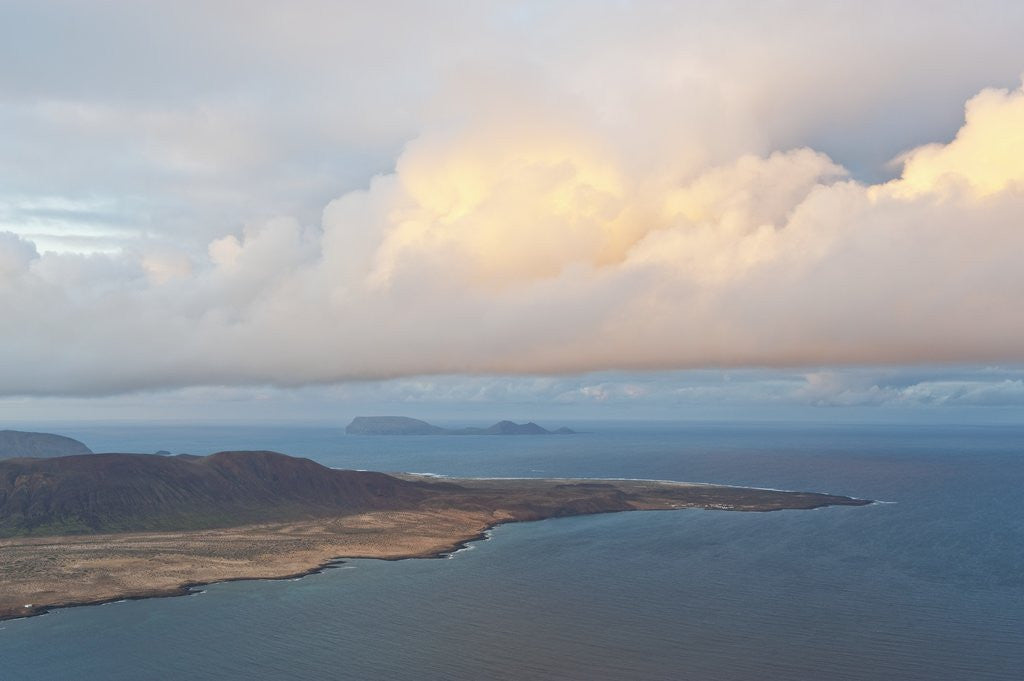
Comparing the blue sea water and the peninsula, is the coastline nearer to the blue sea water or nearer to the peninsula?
the peninsula

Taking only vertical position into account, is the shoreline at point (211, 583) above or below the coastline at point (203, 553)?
below

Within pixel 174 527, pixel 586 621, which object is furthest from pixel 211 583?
pixel 586 621

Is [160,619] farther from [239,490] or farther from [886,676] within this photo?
[239,490]

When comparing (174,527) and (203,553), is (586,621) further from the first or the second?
(174,527)

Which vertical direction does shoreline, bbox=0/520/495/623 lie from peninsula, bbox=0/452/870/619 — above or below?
below

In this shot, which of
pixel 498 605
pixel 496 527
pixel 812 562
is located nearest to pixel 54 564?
pixel 498 605

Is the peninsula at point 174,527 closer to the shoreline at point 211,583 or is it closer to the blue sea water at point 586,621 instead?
the shoreline at point 211,583

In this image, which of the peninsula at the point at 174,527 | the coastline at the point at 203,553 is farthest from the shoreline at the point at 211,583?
the peninsula at the point at 174,527

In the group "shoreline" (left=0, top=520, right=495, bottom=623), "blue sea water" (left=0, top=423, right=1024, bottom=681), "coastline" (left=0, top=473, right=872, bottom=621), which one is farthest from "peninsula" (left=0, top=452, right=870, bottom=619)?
"blue sea water" (left=0, top=423, right=1024, bottom=681)
